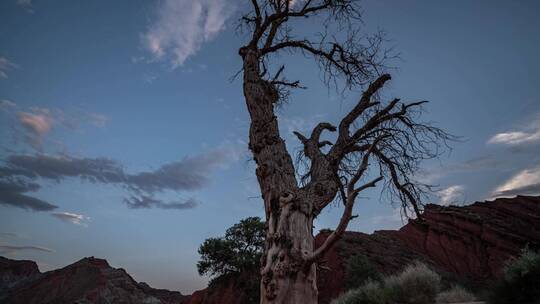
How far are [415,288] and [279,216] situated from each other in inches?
468

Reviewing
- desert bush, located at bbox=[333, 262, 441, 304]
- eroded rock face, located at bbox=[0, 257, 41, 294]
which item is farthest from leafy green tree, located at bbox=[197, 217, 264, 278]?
eroded rock face, located at bbox=[0, 257, 41, 294]

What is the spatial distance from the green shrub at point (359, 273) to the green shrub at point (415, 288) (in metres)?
6.30

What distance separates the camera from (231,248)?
2455cm

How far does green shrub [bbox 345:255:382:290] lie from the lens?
62.3 ft

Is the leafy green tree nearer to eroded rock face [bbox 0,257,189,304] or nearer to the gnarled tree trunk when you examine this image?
the gnarled tree trunk

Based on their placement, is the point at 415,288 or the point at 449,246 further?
the point at 449,246

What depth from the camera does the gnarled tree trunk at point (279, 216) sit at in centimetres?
235

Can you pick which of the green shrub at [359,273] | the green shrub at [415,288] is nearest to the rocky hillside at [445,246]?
the green shrub at [359,273]

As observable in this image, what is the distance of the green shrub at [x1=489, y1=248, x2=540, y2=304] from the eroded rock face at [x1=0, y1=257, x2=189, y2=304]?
51.3 metres

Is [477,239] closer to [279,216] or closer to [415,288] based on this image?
[415,288]

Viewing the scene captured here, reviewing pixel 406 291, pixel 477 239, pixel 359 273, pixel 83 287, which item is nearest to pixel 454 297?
pixel 406 291

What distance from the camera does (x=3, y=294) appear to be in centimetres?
5881

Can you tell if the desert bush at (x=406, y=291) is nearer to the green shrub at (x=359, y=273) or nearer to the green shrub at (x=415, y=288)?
the green shrub at (x=415, y=288)

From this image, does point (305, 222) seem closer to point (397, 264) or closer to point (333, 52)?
point (333, 52)
